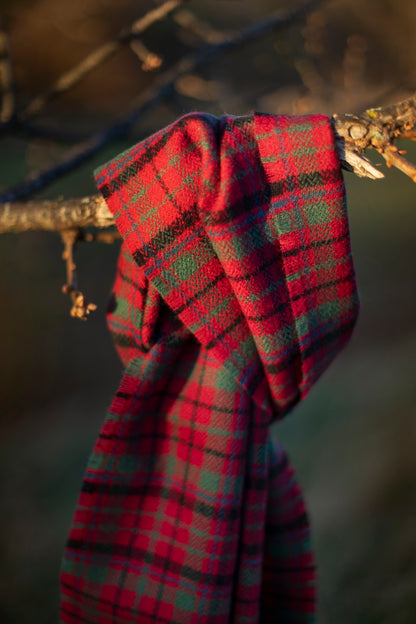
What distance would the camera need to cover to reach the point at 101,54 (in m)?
0.92

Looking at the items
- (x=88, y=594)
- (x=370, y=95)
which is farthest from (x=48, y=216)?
(x=370, y=95)

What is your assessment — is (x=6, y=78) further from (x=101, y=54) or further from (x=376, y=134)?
(x=376, y=134)

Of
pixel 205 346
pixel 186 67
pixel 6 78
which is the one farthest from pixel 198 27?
pixel 205 346

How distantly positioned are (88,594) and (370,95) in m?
1.38

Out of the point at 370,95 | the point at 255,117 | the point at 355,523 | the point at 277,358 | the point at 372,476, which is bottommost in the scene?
the point at 355,523

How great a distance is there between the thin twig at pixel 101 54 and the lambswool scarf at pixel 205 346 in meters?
0.59

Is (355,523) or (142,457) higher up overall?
(142,457)

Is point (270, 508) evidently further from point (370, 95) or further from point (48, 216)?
point (370, 95)

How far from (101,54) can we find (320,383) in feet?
5.77

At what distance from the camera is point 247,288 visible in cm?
43

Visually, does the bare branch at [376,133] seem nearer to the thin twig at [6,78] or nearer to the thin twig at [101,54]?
the thin twig at [101,54]

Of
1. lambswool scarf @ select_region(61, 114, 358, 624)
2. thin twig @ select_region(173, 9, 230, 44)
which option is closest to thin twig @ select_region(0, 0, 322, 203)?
thin twig @ select_region(173, 9, 230, 44)

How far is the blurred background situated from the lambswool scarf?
0.78m

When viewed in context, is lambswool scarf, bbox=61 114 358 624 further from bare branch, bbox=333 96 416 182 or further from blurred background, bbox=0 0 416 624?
blurred background, bbox=0 0 416 624
